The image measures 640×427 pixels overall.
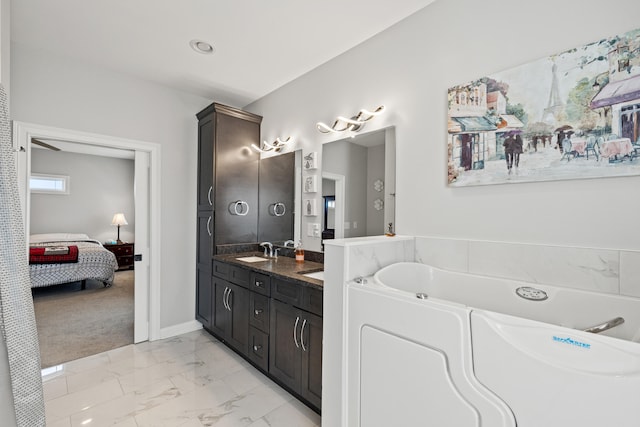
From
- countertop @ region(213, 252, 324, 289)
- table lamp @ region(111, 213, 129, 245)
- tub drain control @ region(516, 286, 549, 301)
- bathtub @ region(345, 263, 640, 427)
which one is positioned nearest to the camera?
bathtub @ region(345, 263, 640, 427)

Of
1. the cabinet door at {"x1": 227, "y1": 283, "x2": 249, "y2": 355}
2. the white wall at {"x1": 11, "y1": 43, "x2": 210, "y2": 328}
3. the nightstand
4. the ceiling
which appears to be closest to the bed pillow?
the nightstand

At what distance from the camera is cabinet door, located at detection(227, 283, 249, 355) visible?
2.48 metres

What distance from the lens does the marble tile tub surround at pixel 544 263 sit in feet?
4.12

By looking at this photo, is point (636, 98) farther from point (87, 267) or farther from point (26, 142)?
point (87, 267)

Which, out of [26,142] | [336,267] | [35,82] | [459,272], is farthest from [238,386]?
[35,82]

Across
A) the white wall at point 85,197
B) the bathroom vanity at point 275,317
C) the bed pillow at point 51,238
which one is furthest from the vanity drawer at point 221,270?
the white wall at point 85,197

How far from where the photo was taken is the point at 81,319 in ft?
12.0

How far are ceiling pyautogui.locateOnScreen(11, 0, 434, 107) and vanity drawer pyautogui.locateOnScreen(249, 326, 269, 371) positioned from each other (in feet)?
7.84

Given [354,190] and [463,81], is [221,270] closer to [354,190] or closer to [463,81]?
[354,190]

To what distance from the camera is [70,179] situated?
248 inches

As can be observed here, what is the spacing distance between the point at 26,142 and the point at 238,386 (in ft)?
8.89

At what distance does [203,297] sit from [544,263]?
3107 millimetres

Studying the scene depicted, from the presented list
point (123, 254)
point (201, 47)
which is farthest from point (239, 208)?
point (123, 254)

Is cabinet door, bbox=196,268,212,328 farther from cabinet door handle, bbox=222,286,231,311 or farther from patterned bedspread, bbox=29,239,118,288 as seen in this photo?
patterned bedspread, bbox=29,239,118,288
